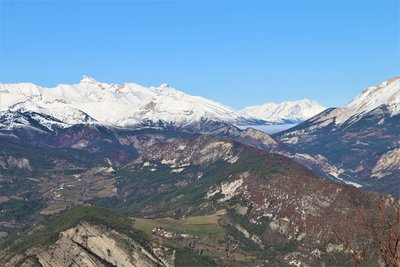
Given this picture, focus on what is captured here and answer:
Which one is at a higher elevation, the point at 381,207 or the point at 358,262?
the point at 381,207

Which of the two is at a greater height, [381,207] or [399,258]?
[381,207]
